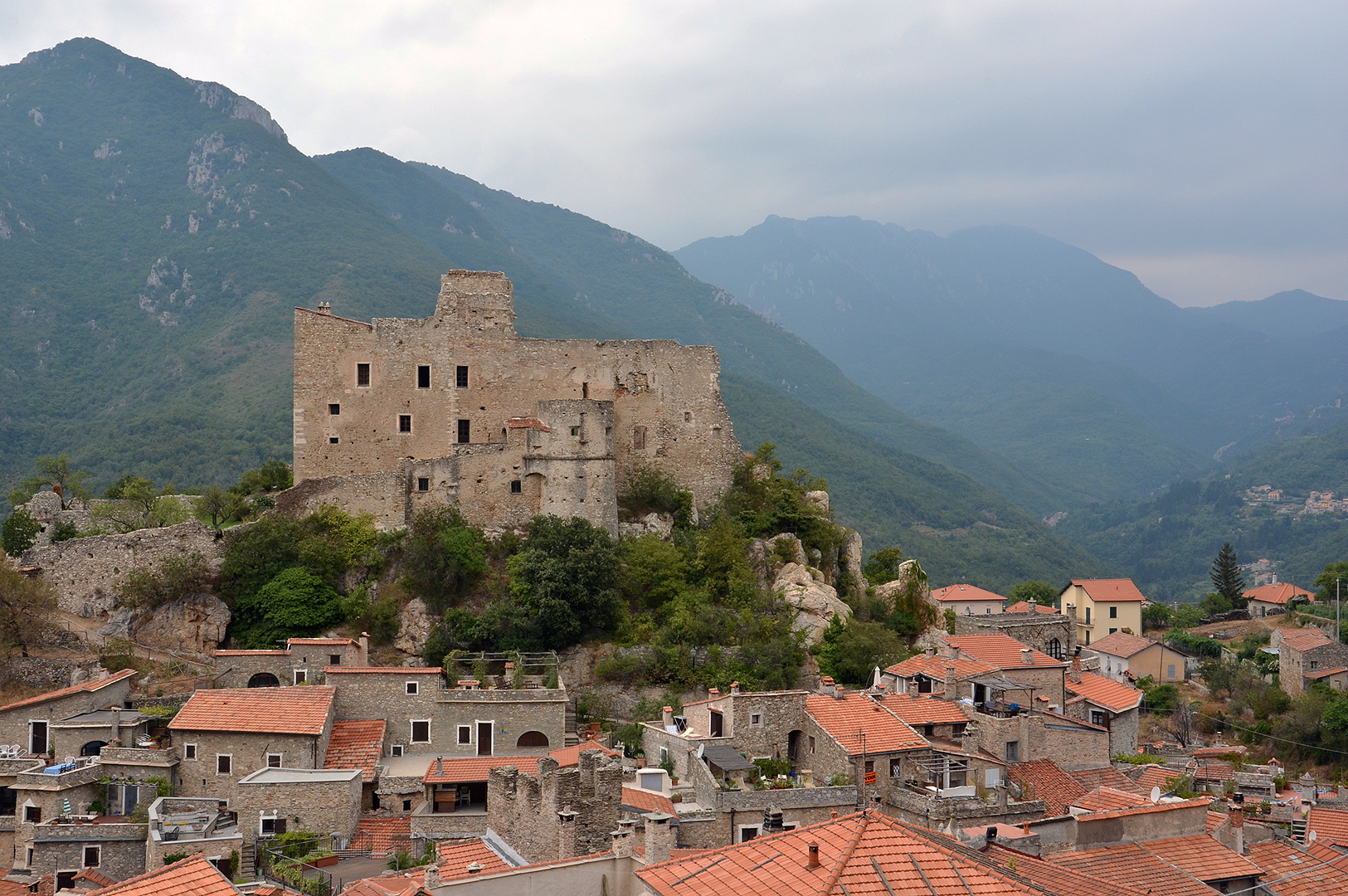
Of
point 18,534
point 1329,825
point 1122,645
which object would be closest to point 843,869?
point 1329,825

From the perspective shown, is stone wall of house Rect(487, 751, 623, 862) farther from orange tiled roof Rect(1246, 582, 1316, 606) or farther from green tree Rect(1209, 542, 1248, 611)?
orange tiled roof Rect(1246, 582, 1316, 606)

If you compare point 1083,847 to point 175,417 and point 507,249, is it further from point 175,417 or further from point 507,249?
point 507,249

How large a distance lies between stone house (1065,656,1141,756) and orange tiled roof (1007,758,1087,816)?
8.55m

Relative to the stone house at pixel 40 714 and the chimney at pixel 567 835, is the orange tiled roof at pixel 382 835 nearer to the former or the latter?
the stone house at pixel 40 714

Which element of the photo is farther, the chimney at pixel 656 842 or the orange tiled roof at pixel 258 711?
the orange tiled roof at pixel 258 711

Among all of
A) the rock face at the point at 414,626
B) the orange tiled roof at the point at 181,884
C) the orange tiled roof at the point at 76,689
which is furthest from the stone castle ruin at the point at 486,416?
the orange tiled roof at the point at 181,884

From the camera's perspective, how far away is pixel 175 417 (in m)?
87.6

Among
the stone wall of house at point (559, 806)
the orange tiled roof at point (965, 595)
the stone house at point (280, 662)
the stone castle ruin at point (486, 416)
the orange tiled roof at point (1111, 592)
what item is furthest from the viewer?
the orange tiled roof at point (1111, 592)

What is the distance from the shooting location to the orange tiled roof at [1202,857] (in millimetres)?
22625

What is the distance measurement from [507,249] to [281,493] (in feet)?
487

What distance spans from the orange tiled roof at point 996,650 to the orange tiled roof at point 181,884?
31.1 meters

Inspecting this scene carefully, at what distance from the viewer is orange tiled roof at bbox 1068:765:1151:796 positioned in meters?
34.0

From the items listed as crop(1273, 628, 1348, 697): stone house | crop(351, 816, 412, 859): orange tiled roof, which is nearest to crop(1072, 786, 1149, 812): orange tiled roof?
crop(351, 816, 412, 859): orange tiled roof

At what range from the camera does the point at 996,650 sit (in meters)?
44.3
